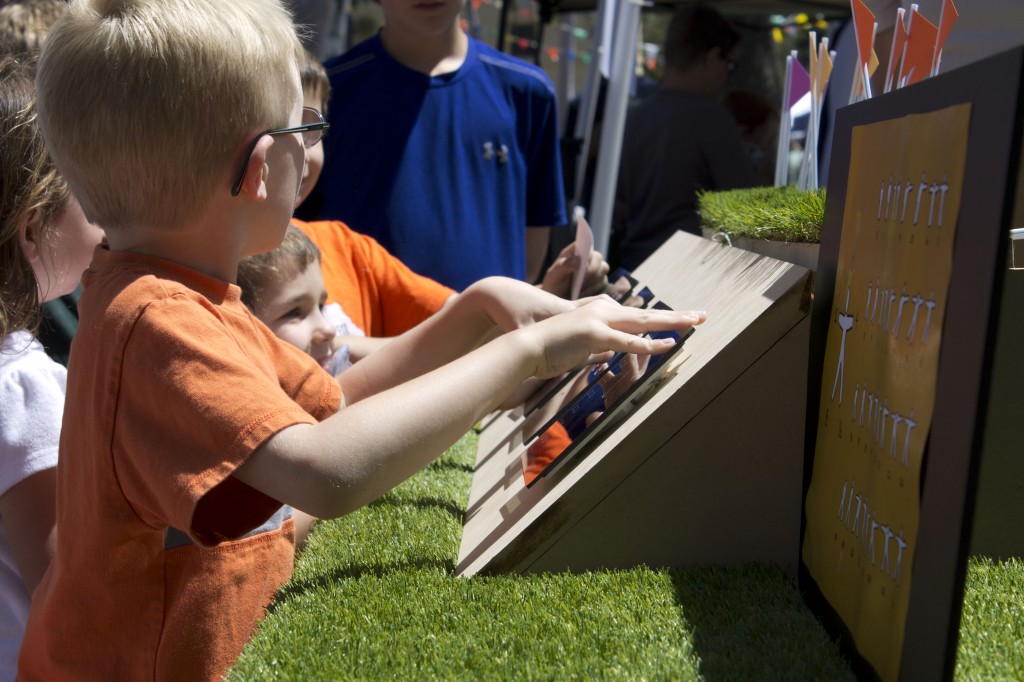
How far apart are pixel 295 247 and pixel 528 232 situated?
4.39ft

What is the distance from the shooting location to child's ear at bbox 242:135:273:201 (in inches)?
42.1

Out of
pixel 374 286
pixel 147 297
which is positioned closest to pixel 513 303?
pixel 147 297

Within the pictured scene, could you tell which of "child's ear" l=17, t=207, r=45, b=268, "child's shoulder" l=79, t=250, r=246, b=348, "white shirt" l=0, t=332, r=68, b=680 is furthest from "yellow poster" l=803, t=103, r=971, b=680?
"child's ear" l=17, t=207, r=45, b=268

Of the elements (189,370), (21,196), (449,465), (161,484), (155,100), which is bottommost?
(449,465)

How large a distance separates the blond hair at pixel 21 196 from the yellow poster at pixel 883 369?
1.13m

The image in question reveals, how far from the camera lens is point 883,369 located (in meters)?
0.85

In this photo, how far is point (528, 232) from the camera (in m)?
3.29

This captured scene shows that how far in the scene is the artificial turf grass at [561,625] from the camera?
2.88ft

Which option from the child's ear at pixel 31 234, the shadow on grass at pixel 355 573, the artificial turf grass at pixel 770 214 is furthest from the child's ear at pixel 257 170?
the artificial turf grass at pixel 770 214

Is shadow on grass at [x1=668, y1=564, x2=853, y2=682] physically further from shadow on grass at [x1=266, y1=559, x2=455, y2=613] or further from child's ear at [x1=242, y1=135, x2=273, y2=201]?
child's ear at [x1=242, y1=135, x2=273, y2=201]

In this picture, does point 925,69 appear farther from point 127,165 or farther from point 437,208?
point 437,208

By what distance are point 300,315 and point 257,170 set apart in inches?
42.4

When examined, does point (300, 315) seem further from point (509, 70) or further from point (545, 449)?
point (509, 70)

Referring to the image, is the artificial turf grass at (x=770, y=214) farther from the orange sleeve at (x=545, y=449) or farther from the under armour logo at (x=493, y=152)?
the under armour logo at (x=493, y=152)
